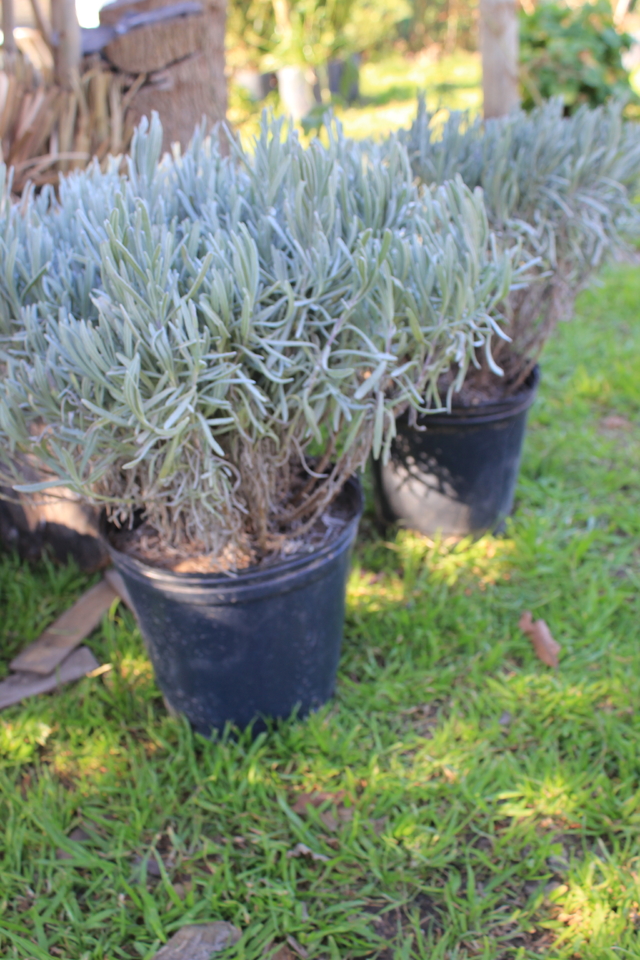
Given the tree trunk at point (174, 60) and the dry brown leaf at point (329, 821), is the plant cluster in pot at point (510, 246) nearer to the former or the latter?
the tree trunk at point (174, 60)

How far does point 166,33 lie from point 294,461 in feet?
5.62

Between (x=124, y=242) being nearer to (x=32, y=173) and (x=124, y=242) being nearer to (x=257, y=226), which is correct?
(x=257, y=226)

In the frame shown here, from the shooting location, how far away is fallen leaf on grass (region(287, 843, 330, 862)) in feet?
5.11

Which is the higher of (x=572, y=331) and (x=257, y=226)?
(x=257, y=226)

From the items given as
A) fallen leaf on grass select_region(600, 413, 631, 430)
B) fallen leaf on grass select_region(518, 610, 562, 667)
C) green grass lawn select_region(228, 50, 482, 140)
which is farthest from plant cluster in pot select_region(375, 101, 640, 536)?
green grass lawn select_region(228, 50, 482, 140)

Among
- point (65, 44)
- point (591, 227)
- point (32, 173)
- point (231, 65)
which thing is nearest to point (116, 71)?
point (65, 44)

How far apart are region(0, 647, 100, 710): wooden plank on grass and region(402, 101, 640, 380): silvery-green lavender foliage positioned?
1.57 meters

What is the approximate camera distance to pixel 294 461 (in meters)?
1.96

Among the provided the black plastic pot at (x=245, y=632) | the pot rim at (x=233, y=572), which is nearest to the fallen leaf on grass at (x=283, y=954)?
the black plastic pot at (x=245, y=632)

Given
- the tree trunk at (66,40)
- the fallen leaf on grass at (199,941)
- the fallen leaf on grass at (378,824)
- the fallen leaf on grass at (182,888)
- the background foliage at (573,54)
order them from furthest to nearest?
the background foliage at (573,54)
the tree trunk at (66,40)
the fallen leaf on grass at (378,824)
the fallen leaf on grass at (182,888)
the fallen leaf on grass at (199,941)

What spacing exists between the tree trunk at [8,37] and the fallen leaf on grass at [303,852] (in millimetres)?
2683

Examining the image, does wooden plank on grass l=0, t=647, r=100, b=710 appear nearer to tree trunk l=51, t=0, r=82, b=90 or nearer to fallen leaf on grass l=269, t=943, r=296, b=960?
fallen leaf on grass l=269, t=943, r=296, b=960

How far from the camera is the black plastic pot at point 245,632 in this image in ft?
5.14

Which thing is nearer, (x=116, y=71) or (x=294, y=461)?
(x=294, y=461)
